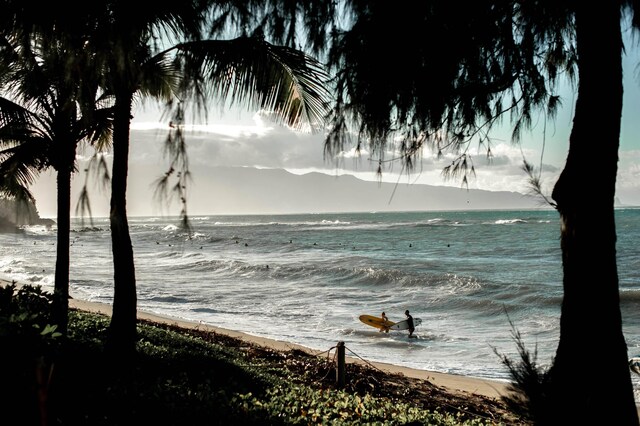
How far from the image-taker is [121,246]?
23.6 feet

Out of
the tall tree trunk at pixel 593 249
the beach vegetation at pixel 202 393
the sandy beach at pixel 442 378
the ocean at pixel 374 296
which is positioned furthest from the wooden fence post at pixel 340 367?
the tall tree trunk at pixel 593 249

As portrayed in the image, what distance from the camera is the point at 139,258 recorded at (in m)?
43.2

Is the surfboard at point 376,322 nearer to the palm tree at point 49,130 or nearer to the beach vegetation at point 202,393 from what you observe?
the beach vegetation at point 202,393

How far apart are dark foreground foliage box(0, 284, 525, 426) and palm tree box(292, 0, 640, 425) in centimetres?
97

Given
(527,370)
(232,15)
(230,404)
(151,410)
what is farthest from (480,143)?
(151,410)

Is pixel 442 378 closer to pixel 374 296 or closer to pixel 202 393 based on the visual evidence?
pixel 202 393

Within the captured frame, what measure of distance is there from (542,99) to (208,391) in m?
4.68

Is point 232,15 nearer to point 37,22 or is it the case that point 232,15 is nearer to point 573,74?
point 37,22

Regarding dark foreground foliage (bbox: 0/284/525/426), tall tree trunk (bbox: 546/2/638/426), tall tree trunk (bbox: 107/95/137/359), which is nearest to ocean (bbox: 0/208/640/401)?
tall tree trunk (bbox: 546/2/638/426)

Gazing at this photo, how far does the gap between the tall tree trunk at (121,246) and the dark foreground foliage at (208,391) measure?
33 cm

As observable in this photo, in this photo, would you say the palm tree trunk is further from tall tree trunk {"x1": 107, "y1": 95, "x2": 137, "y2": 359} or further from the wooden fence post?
the wooden fence post

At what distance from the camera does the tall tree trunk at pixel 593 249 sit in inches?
142

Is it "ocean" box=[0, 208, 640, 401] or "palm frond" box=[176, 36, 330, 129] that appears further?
"ocean" box=[0, 208, 640, 401]

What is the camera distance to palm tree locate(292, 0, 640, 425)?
3670 mm
